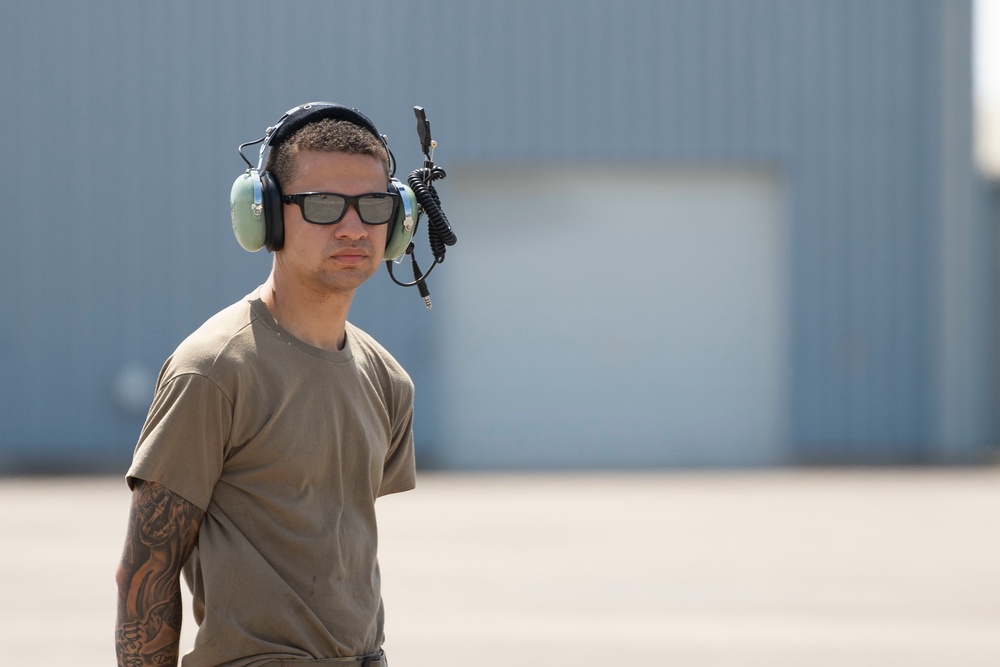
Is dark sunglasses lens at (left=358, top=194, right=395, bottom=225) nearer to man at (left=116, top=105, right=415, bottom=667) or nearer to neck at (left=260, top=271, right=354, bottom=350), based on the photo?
man at (left=116, top=105, right=415, bottom=667)

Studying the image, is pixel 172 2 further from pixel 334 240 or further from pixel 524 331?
pixel 334 240

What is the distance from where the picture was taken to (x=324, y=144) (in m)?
2.67

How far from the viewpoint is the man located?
2430mm

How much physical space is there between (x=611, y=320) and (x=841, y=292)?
2.62 meters

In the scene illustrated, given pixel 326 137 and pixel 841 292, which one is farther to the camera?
pixel 841 292

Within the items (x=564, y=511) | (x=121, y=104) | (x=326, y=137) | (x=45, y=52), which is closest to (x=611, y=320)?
(x=564, y=511)

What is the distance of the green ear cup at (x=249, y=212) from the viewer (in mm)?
2717

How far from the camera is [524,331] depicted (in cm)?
1608

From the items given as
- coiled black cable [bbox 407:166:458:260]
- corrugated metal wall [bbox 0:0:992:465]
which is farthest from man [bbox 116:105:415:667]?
corrugated metal wall [bbox 0:0:992:465]

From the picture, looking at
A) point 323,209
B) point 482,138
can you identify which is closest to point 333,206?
point 323,209

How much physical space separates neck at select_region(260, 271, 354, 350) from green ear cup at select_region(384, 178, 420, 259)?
21 cm

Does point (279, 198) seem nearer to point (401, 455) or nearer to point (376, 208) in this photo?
point (376, 208)

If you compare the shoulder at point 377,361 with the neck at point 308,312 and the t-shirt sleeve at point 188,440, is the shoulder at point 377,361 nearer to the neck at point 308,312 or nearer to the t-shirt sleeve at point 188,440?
the neck at point 308,312

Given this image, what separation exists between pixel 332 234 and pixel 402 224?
0.22 metres
